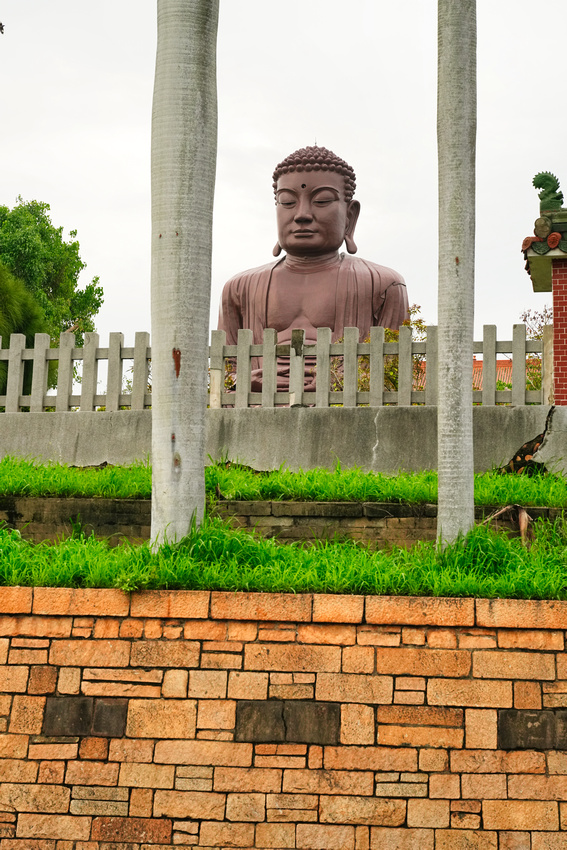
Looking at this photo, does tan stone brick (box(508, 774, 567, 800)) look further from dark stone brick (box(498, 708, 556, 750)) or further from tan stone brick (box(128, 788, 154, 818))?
tan stone brick (box(128, 788, 154, 818))

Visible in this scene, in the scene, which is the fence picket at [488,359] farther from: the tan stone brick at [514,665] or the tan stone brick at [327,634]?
the tan stone brick at [327,634]

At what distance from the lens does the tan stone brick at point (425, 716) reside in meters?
3.99

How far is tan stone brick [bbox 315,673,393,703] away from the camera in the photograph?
4035 mm

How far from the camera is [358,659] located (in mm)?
4086

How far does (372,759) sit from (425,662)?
0.49m

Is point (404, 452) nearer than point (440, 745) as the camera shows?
No

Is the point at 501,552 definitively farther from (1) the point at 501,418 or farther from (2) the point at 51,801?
(1) the point at 501,418

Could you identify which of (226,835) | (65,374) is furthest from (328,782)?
(65,374)

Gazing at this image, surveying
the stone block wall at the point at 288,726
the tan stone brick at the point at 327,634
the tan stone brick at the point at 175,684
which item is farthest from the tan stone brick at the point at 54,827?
the tan stone brick at the point at 327,634

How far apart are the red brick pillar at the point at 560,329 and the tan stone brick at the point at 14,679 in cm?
595

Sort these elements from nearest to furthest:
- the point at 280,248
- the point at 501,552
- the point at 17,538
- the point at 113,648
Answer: the point at 113,648
the point at 501,552
the point at 17,538
the point at 280,248

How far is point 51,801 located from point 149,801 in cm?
46

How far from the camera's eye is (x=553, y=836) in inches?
152

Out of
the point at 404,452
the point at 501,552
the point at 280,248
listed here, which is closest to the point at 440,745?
the point at 501,552
